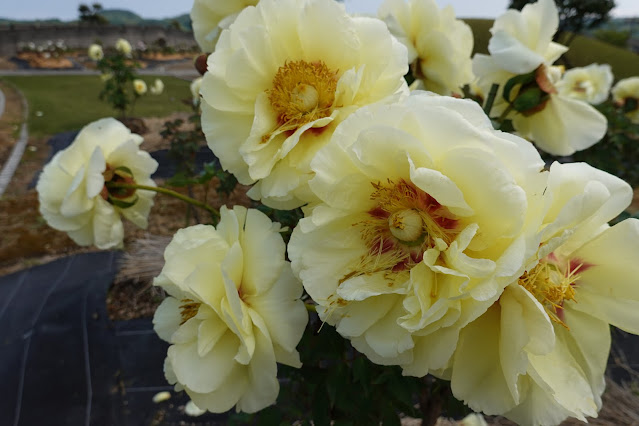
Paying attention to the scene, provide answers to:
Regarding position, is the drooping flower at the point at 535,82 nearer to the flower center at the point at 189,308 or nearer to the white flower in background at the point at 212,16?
the white flower in background at the point at 212,16

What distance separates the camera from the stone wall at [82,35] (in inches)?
692

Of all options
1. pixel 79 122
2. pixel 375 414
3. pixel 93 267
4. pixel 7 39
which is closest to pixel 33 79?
pixel 79 122

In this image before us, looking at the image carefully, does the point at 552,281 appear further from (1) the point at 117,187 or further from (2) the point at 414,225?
(1) the point at 117,187

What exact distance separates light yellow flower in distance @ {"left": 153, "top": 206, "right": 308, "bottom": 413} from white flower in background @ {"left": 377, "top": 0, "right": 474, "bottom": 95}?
0.44 metres

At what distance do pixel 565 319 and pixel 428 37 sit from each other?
0.53 m

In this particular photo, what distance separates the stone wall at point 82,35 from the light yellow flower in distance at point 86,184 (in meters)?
18.2

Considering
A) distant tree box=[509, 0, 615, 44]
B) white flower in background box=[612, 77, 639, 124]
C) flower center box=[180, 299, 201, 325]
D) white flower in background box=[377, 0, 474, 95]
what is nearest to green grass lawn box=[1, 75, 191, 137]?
white flower in background box=[612, 77, 639, 124]

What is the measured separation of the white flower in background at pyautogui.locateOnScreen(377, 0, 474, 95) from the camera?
772 mm

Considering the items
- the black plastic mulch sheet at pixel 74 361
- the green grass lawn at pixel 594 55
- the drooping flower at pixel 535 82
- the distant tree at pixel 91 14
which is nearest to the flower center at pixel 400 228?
the drooping flower at pixel 535 82

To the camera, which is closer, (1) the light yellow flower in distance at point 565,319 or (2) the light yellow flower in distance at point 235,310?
(1) the light yellow flower in distance at point 565,319

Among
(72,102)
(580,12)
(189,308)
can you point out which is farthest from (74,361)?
(580,12)

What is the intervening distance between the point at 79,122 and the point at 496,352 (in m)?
10.3

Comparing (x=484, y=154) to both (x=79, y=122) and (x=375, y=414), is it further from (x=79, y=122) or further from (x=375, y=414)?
(x=79, y=122)

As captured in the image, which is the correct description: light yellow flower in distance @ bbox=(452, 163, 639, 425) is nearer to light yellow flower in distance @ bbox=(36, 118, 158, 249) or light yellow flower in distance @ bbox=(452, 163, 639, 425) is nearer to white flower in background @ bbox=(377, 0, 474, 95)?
white flower in background @ bbox=(377, 0, 474, 95)
